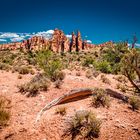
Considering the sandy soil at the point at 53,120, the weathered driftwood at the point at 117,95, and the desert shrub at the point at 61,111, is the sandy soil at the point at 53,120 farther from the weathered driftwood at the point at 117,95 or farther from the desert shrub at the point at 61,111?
the weathered driftwood at the point at 117,95

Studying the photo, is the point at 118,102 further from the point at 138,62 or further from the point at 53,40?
the point at 53,40

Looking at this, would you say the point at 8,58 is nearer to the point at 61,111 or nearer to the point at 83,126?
the point at 61,111

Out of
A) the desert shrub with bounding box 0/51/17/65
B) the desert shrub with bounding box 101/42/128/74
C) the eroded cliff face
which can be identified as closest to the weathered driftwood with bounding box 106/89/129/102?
the desert shrub with bounding box 101/42/128/74

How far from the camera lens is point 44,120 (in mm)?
8227

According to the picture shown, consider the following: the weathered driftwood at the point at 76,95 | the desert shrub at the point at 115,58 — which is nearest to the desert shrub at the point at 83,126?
the weathered driftwood at the point at 76,95

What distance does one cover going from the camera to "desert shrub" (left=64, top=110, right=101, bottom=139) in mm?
7200

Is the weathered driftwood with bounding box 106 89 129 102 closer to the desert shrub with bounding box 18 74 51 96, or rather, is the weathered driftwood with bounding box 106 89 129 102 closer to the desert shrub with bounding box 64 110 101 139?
the desert shrub with bounding box 64 110 101 139

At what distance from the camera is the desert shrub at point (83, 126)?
23.6ft

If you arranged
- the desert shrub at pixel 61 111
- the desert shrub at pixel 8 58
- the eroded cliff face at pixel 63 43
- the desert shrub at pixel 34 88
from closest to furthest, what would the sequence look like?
1. the desert shrub at pixel 61 111
2. the desert shrub at pixel 34 88
3. the desert shrub at pixel 8 58
4. the eroded cliff face at pixel 63 43

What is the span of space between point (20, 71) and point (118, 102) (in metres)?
10.9

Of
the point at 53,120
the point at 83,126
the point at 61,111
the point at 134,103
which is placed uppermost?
the point at 134,103

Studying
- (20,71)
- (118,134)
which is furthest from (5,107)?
(20,71)

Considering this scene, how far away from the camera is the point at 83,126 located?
25.0 ft

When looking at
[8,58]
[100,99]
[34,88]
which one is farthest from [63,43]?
[100,99]
